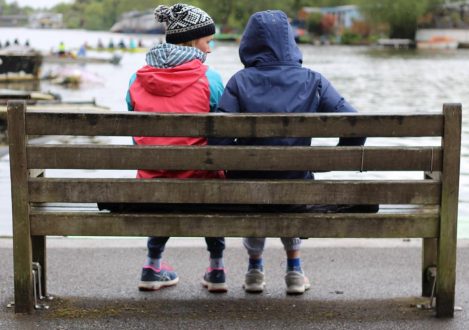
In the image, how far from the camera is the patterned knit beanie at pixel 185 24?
17.3 feet

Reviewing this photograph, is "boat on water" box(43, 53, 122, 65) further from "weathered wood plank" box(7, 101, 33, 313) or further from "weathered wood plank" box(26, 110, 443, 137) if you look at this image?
"weathered wood plank" box(26, 110, 443, 137)

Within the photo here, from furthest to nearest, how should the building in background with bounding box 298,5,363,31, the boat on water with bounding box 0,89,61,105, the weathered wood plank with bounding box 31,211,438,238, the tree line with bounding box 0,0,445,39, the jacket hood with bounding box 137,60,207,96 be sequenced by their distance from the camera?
the building in background with bounding box 298,5,363,31, the tree line with bounding box 0,0,445,39, the boat on water with bounding box 0,89,61,105, the jacket hood with bounding box 137,60,207,96, the weathered wood plank with bounding box 31,211,438,238

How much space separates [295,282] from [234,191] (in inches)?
35.8

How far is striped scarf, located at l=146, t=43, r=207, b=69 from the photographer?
506 cm

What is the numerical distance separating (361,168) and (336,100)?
50cm

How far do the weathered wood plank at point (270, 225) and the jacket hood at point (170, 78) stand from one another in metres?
0.75

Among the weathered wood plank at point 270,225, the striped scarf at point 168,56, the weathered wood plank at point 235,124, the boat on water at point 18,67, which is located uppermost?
the striped scarf at point 168,56

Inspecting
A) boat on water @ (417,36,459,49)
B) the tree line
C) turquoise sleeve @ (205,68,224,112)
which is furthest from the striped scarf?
boat on water @ (417,36,459,49)

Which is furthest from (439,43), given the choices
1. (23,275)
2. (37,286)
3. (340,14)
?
(23,275)

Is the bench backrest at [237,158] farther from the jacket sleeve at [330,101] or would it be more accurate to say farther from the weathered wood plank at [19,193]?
the jacket sleeve at [330,101]

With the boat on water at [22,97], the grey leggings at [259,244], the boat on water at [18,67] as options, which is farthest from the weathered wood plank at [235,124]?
the boat on water at [18,67]

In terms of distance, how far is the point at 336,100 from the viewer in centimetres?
491

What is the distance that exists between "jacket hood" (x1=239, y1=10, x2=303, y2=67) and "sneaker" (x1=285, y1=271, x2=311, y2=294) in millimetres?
1145

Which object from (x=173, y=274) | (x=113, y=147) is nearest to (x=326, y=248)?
→ (x=173, y=274)
